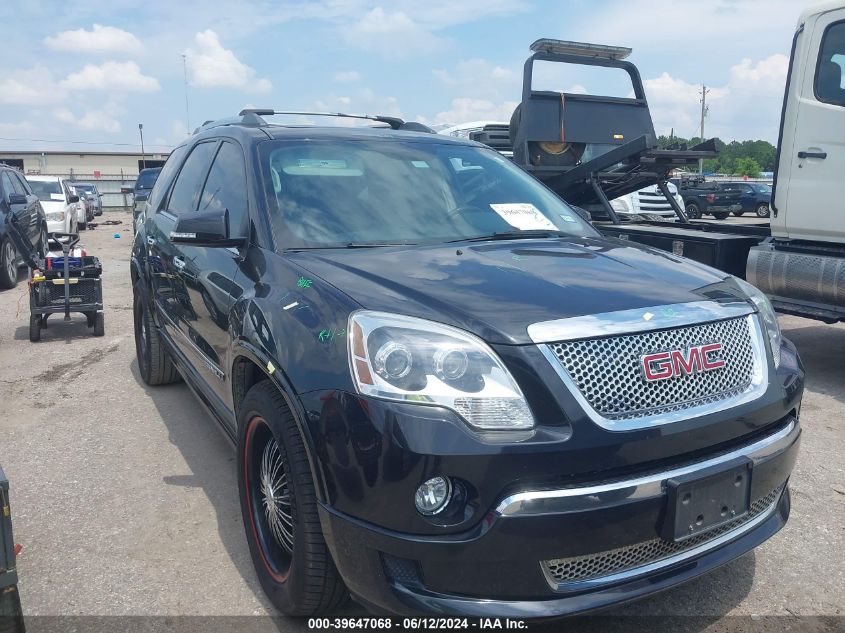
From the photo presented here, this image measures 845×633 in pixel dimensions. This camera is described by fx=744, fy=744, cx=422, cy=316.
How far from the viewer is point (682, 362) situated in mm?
2285

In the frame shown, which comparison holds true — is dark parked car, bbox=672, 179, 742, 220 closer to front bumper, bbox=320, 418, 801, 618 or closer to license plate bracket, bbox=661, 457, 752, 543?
license plate bracket, bbox=661, 457, 752, 543

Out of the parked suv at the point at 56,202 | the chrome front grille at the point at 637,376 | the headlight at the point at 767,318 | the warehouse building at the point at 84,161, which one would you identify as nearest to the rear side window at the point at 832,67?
the headlight at the point at 767,318

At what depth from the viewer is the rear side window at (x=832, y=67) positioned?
5277mm

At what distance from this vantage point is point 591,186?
24.6ft

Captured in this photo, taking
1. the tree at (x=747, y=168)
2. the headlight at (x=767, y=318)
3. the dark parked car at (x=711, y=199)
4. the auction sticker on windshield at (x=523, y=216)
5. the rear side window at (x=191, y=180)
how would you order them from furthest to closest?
the tree at (x=747, y=168)
the dark parked car at (x=711, y=199)
the rear side window at (x=191, y=180)
the auction sticker on windshield at (x=523, y=216)
the headlight at (x=767, y=318)

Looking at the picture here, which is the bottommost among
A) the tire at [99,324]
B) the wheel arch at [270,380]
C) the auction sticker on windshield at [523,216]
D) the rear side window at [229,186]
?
the tire at [99,324]

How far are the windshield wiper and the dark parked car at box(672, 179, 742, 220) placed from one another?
2780 centimetres

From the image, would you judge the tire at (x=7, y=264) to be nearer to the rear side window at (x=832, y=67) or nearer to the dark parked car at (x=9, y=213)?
the dark parked car at (x=9, y=213)

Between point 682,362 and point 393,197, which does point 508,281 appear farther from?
point 393,197

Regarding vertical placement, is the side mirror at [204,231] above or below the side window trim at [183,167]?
below

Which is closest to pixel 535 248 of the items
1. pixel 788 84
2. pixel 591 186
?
pixel 788 84

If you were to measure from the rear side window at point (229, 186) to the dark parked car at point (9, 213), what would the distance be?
25.0ft

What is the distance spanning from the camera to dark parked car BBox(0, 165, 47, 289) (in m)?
10.4

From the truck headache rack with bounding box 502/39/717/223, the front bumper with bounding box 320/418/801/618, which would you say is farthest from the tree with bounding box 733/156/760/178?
the front bumper with bounding box 320/418/801/618
